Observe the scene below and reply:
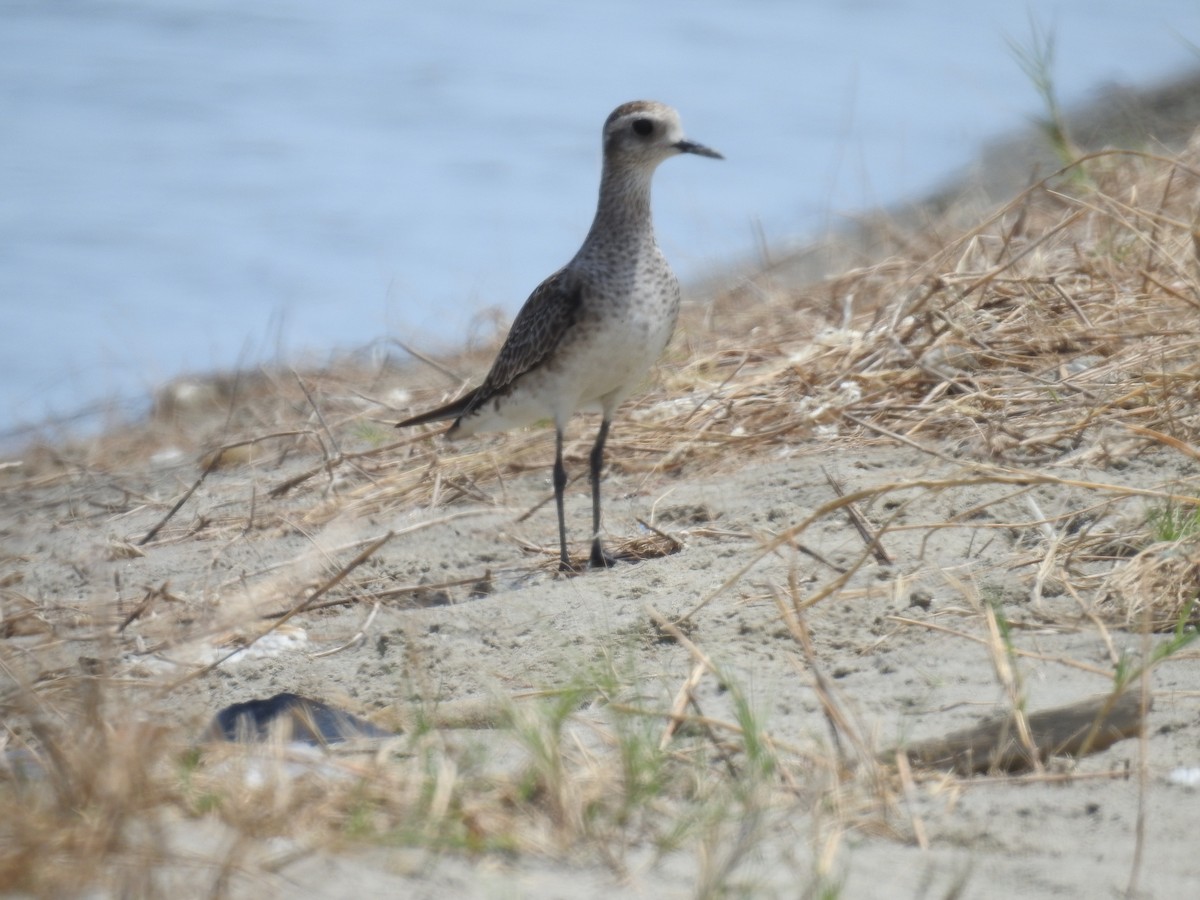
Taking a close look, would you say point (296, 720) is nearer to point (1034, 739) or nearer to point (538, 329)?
point (1034, 739)

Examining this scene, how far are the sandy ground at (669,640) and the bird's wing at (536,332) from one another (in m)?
0.40

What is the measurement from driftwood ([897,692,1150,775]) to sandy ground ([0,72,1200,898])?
5 centimetres

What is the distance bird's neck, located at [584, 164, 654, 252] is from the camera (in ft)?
16.4

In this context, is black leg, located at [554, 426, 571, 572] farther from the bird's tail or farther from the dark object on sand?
the dark object on sand

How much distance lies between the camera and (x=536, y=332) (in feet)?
16.4

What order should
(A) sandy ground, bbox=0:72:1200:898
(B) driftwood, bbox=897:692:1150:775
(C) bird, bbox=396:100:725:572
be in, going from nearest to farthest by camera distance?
(A) sandy ground, bbox=0:72:1200:898, (B) driftwood, bbox=897:692:1150:775, (C) bird, bbox=396:100:725:572

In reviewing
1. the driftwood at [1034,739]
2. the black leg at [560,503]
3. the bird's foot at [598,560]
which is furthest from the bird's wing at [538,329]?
the driftwood at [1034,739]

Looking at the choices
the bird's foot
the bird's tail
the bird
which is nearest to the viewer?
the bird's foot

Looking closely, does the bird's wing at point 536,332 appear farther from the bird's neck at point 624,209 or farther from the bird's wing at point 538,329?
the bird's neck at point 624,209

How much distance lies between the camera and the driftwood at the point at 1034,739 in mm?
2688

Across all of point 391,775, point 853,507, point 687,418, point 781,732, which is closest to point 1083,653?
point 781,732

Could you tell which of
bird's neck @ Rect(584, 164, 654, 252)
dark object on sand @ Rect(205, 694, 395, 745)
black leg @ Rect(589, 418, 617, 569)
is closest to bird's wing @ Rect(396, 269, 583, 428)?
bird's neck @ Rect(584, 164, 654, 252)

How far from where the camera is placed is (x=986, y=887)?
219 centimetres

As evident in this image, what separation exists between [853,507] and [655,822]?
6.26ft
